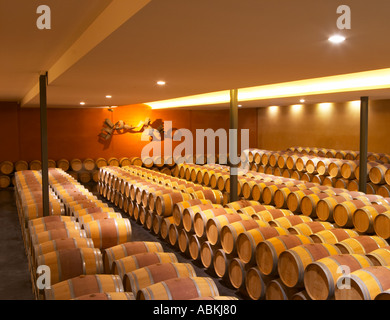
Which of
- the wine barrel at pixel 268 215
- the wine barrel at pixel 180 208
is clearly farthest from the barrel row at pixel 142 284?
the wine barrel at pixel 180 208

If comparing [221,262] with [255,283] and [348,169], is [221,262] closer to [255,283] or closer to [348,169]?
[255,283]

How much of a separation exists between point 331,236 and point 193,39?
3.15 meters

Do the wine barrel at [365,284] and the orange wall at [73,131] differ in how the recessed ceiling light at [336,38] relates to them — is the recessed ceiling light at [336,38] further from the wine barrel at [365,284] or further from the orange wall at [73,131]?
the orange wall at [73,131]

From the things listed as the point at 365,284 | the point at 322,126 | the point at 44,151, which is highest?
the point at 322,126

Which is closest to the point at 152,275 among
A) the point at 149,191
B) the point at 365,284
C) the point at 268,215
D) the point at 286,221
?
the point at 365,284

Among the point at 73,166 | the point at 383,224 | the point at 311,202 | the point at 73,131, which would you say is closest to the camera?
the point at 383,224

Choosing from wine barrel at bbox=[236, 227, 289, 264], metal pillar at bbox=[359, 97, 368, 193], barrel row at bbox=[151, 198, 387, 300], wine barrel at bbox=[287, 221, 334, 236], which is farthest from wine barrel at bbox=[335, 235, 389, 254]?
metal pillar at bbox=[359, 97, 368, 193]

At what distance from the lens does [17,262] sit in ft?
21.0

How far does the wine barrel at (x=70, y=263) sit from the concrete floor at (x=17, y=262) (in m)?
1.54

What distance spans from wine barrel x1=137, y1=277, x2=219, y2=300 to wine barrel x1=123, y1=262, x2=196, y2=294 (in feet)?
0.88

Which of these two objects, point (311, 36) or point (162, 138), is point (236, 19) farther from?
point (162, 138)

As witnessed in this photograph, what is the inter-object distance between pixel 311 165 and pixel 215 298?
8.49 meters
